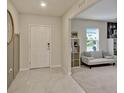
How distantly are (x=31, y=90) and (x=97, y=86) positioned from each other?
1.70 m

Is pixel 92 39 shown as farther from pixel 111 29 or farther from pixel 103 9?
pixel 103 9

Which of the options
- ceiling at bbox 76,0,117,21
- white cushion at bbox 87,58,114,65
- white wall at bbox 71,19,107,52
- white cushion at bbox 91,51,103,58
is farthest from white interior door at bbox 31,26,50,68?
white cushion at bbox 91,51,103,58

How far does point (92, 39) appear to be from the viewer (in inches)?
221

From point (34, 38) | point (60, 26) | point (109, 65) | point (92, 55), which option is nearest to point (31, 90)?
point (34, 38)

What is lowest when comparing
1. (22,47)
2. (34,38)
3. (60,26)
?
(22,47)

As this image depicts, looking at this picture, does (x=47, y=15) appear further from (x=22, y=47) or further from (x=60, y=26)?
(x=22, y=47)

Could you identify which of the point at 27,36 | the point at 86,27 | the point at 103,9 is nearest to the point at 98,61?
the point at 86,27

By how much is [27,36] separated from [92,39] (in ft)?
11.3

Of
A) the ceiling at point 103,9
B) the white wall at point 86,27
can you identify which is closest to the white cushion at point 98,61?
the white wall at point 86,27

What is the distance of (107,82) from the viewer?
295 cm

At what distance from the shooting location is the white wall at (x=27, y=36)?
4.14 m

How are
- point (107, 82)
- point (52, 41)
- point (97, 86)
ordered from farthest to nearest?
point (52, 41) → point (107, 82) → point (97, 86)

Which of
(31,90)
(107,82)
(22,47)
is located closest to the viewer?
(31,90)

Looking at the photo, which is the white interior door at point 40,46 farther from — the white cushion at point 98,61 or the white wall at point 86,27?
the white cushion at point 98,61
